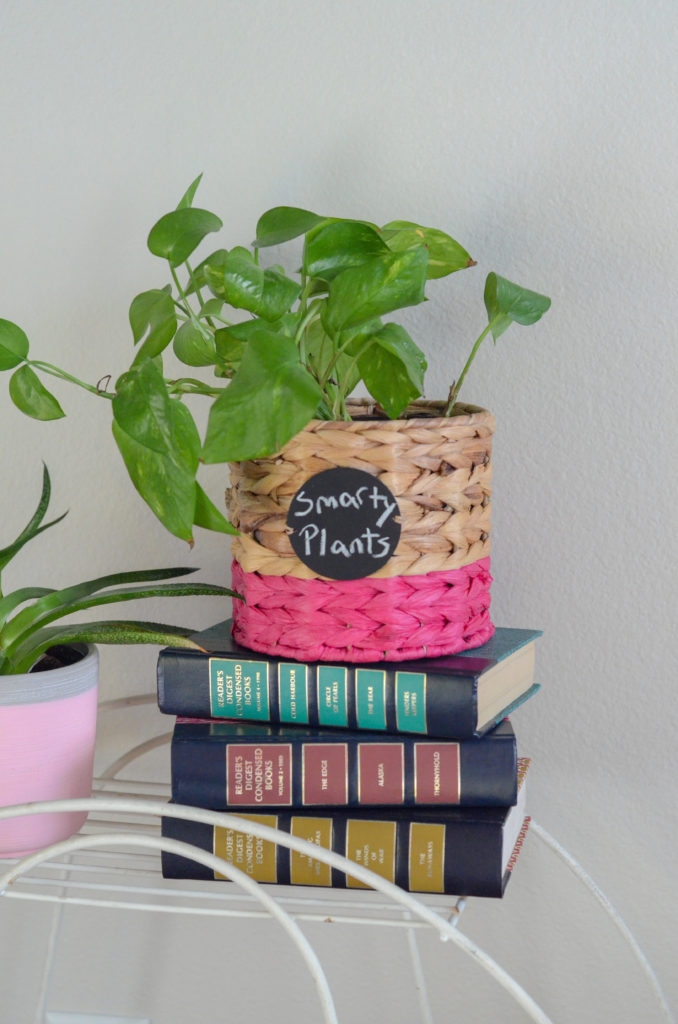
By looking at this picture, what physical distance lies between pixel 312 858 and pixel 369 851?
0.16 ft

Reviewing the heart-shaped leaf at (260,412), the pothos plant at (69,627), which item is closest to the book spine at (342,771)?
the pothos plant at (69,627)

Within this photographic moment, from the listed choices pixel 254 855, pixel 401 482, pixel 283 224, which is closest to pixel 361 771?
pixel 254 855

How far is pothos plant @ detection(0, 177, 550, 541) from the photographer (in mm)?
612

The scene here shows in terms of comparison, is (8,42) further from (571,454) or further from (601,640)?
(601,640)

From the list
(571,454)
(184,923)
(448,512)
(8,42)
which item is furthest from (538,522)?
(8,42)

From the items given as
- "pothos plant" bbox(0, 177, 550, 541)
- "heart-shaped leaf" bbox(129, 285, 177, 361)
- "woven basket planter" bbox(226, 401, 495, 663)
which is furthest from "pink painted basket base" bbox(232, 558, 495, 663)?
"heart-shaped leaf" bbox(129, 285, 177, 361)

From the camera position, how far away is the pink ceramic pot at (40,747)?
778 mm

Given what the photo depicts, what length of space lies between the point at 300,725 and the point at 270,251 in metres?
0.52

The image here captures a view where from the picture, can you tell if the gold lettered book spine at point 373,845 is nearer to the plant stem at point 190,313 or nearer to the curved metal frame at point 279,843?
the curved metal frame at point 279,843

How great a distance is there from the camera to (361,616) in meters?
0.76

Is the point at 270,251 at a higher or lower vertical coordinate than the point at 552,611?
higher

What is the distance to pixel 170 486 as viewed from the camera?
0.68 m

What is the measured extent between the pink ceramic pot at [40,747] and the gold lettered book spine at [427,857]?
1.00ft

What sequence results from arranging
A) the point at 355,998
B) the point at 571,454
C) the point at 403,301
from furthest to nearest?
the point at 355,998
the point at 571,454
the point at 403,301
